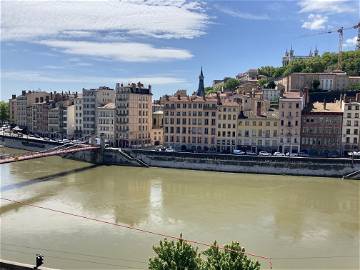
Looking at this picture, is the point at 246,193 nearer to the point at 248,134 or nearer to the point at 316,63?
the point at 248,134

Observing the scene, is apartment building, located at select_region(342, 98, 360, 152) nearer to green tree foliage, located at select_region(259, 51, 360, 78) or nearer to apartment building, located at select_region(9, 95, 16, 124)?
green tree foliage, located at select_region(259, 51, 360, 78)

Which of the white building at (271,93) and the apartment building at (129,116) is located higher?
the white building at (271,93)

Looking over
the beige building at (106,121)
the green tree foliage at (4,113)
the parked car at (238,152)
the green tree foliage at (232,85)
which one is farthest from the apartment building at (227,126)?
the green tree foliage at (4,113)

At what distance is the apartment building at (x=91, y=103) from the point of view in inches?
2515

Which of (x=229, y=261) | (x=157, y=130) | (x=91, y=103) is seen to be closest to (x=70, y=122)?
(x=91, y=103)

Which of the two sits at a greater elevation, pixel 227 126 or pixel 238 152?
pixel 227 126

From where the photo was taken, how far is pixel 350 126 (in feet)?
159

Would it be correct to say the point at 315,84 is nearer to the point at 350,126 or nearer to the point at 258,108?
the point at 258,108

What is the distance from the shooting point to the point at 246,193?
34406 mm

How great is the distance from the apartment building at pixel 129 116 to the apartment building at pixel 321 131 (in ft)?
65.7

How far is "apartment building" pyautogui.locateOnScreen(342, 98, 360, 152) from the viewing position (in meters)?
48.1

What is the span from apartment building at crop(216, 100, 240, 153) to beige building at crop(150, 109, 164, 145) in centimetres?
1201

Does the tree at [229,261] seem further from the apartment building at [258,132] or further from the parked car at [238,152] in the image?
the apartment building at [258,132]

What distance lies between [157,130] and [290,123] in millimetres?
19504
